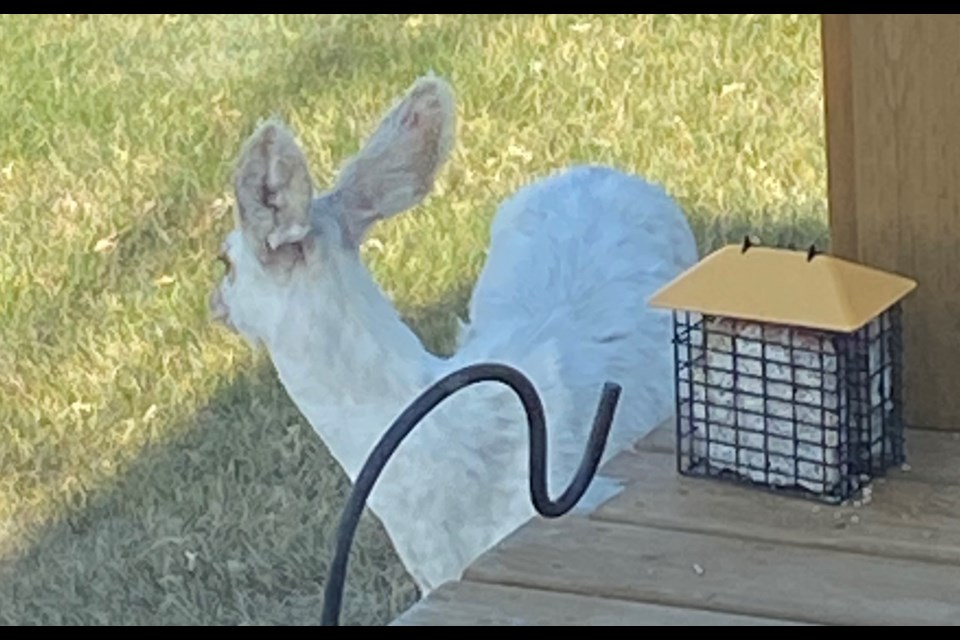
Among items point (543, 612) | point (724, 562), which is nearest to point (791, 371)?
point (724, 562)

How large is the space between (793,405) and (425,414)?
0.89 ft

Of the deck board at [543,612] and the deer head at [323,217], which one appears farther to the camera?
the deer head at [323,217]

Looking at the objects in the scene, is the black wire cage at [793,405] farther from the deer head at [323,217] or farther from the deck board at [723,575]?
the deer head at [323,217]

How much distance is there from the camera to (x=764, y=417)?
171cm

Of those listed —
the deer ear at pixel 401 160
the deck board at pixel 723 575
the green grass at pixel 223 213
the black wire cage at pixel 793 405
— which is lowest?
the green grass at pixel 223 213

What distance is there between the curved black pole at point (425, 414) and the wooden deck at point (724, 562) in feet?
0.08

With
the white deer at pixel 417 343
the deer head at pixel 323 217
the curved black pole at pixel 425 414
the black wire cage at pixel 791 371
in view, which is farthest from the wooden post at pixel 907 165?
the deer head at pixel 323 217

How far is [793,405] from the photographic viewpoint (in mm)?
1700

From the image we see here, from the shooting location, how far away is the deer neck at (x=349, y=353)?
236 cm

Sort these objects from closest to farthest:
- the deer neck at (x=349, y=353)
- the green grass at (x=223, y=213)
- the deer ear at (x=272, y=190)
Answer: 1. the deer ear at (x=272, y=190)
2. the deer neck at (x=349, y=353)
3. the green grass at (x=223, y=213)

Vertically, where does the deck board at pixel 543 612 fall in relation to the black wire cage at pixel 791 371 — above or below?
below

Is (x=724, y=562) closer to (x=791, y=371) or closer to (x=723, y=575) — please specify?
(x=723, y=575)

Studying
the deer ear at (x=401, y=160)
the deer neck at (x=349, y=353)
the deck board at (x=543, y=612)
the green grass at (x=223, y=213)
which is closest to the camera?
the deck board at (x=543, y=612)

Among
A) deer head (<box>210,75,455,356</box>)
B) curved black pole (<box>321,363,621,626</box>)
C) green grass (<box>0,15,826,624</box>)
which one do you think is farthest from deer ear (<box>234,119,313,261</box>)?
green grass (<box>0,15,826,624</box>)
